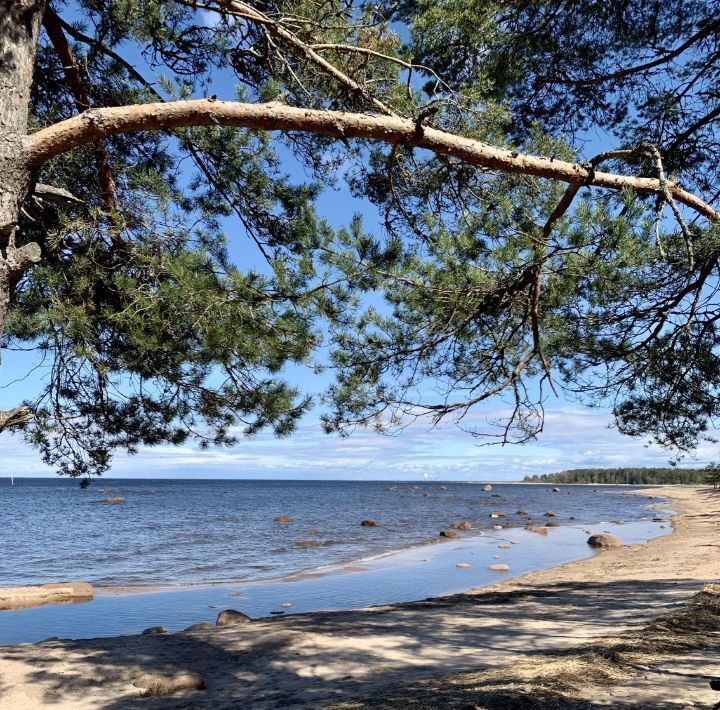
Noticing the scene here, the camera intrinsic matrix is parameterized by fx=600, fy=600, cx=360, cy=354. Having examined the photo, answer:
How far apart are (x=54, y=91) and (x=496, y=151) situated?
4403 mm

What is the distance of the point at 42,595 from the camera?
38.9 ft

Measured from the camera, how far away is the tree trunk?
2.93 metres

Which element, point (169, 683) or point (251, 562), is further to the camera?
point (251, 562)

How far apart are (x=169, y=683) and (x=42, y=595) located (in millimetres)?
8214

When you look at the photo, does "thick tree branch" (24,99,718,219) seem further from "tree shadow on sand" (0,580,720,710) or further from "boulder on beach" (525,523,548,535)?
"boulder on beach" (525,523,548,535)

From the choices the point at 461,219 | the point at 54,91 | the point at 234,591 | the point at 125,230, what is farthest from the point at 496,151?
the point at 234,591

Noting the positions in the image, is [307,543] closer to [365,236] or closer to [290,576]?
[290,576]

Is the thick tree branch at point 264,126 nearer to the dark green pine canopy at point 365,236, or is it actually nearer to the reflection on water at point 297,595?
the dark green pine canopy at point 365,236

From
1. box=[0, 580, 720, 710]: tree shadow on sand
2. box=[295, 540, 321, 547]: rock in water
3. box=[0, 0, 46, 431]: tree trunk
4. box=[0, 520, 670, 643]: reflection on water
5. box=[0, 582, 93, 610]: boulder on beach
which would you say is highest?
box=[0, 0, 46, 431]: tree trunk

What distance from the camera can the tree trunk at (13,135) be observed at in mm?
2928

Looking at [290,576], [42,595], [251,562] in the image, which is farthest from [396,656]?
[251,562]

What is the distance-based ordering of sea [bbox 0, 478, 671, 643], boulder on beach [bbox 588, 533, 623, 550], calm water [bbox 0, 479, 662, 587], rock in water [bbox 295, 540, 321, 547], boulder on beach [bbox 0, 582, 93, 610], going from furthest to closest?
rock in water [bbox 295, 540, 321, 547] → boulder on beach [bbox 588, 533, 623, 550] → calm water [bbox 0, 479, 662, 587] → boulder on beach [bbox 0, 582, 93, 610] → sea [bbox 0, 478, 671, 643]

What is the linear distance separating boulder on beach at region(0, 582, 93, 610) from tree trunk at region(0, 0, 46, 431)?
10.7 metres

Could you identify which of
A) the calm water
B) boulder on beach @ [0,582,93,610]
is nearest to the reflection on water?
boulder on beach @ [0,582,93,610]
